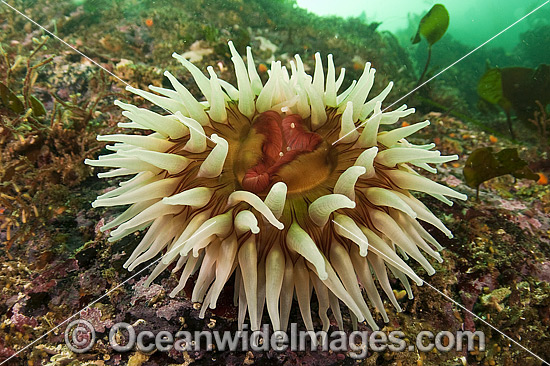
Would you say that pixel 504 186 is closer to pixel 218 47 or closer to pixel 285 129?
pixel 285 129

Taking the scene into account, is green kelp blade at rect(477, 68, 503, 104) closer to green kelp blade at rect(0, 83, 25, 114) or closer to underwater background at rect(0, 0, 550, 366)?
underwater background at rect(0, 0, 550, 366)

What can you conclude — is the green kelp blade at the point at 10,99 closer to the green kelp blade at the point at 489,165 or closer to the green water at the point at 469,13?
the green kelp blade at the point at 489,165

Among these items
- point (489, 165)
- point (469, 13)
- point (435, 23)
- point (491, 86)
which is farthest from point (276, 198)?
point (469, 13)

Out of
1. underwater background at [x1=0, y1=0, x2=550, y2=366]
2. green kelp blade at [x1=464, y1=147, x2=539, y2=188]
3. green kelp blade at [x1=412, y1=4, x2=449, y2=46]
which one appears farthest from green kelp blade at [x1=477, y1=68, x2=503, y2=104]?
green kelp blade at [x1=464, y1=147, x2=539, y2=188]

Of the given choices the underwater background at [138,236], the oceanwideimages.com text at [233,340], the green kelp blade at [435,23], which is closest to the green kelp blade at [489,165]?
the underwater background at [138,236]

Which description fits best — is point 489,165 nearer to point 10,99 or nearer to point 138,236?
point 138,236
